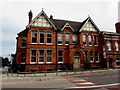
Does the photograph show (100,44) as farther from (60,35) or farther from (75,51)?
(60,35)

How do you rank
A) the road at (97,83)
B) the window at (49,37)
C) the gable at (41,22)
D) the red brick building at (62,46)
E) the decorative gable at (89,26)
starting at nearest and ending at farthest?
the road at (97,83) → the red brick building at (62,46) → the gable at (41,22) → the window at (49,37) → the decorative gable at (89,26)

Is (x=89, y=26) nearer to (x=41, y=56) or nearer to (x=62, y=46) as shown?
(x=62, y=46)

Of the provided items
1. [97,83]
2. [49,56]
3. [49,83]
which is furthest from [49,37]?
[97,83]

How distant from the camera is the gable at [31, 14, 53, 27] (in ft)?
77.2

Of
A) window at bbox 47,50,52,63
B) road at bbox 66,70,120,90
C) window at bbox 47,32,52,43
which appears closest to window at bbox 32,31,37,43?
window at bbox 47,32,52,43

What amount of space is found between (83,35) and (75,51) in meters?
5.44

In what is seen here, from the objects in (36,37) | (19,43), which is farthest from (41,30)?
(19,43)

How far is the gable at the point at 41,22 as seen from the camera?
23.5 meters

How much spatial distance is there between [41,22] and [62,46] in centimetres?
702

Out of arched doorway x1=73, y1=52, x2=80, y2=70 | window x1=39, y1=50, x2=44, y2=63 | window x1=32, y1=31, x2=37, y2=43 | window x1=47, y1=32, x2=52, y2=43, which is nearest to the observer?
window x1=39, y1=50, x2=44, y2=63

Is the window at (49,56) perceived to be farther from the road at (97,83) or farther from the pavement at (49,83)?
the road at (97,83)

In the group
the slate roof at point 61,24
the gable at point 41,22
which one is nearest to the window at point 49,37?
the gable at point 41,22

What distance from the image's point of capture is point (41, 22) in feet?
78.2

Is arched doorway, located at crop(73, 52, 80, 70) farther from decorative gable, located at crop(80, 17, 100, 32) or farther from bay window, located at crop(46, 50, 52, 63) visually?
decorative gable, located at crop(80, 17, 100, 32)
